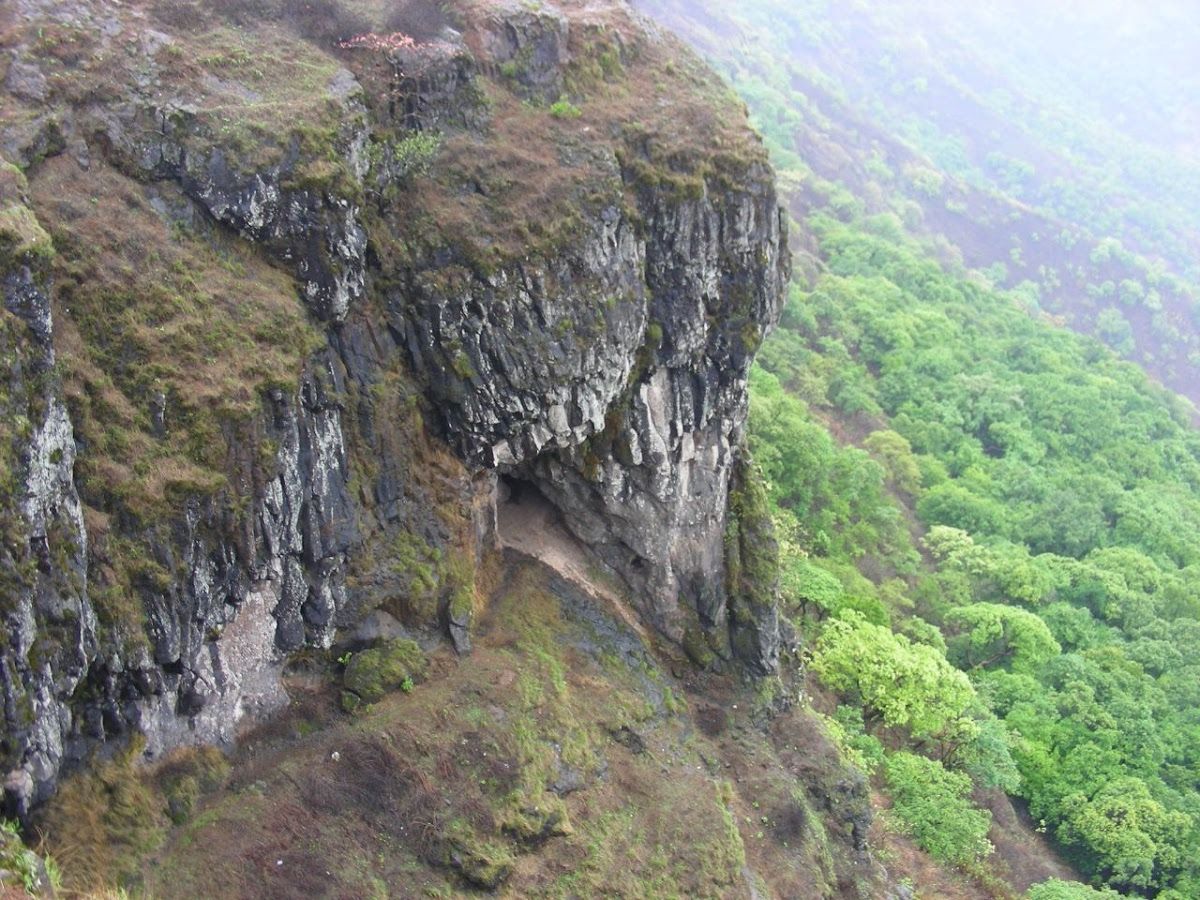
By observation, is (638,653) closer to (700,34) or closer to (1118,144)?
(700,34)

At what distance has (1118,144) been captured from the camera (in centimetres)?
17900

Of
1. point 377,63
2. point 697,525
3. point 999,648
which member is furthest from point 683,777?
point 999,648

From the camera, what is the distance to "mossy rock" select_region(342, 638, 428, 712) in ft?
69.3

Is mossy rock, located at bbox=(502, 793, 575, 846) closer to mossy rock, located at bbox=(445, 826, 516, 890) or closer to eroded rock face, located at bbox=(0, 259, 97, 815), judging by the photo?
mossy rock, located at bbox=(445, 826, 516, 890)

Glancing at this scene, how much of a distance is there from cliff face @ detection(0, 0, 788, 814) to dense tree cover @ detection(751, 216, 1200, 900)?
1287 centimetres

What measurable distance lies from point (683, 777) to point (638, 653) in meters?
3.66

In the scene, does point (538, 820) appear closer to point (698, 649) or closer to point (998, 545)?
point (698, 649)

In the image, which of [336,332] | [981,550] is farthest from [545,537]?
[981,550]

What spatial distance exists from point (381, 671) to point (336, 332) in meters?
7.60

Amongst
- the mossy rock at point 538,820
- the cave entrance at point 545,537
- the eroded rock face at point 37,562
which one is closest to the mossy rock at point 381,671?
the mossy rock at point 538,820

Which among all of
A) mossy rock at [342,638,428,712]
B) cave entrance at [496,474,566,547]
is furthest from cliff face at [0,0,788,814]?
cave entrance at [496,474,566,547]

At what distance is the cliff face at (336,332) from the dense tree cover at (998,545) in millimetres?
12873

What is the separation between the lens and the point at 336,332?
20844 millimetres

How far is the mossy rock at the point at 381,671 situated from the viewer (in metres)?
21.1
